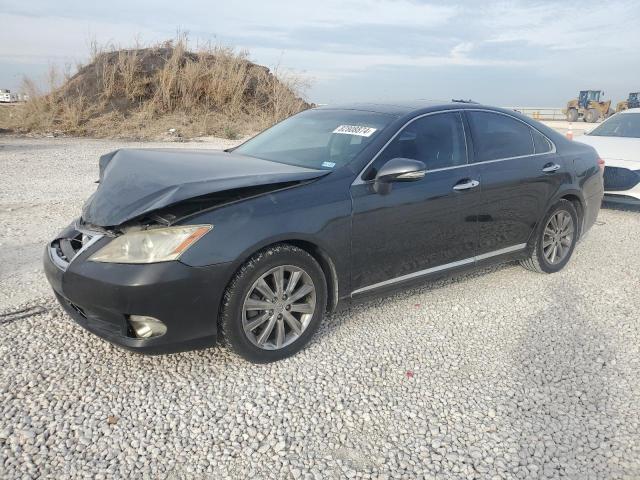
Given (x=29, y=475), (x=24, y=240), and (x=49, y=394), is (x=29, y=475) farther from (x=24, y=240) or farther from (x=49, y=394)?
(x=24, y=240)

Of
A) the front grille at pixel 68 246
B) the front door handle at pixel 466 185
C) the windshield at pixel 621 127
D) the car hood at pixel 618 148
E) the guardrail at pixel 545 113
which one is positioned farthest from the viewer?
the guardrail at pixel 545 113

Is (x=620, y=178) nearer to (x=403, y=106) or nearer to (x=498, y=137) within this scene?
(x=498, y=137)

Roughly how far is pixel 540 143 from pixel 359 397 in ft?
10.6

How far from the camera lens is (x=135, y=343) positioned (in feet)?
9.62

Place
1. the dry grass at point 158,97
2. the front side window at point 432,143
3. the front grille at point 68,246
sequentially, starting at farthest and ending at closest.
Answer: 1. the dry grass at point 158,97
2. the front side window at point 432,143
3. the front grille at point 68,246

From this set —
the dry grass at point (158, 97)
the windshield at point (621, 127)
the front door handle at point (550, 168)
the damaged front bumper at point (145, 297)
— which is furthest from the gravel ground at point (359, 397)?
the dry grass at point (158, 97)

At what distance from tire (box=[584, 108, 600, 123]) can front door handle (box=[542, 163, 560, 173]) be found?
33.9 metres

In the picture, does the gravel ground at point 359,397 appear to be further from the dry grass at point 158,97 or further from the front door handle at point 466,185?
the dry grass at point 158,97

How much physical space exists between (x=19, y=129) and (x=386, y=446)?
67.8 ft

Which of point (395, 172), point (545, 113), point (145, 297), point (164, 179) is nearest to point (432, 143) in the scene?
point (395, 172)

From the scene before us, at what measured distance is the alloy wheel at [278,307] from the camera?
126 inches

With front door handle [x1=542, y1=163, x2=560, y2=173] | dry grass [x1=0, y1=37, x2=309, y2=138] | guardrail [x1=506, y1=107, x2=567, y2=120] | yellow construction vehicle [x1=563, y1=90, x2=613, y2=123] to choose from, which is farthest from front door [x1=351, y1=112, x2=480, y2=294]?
guardrail [x1=506, y1=107, x2=567, y2=120]

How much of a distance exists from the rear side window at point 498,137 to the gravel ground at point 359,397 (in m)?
1.25

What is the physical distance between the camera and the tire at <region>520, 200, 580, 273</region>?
4965 mm
